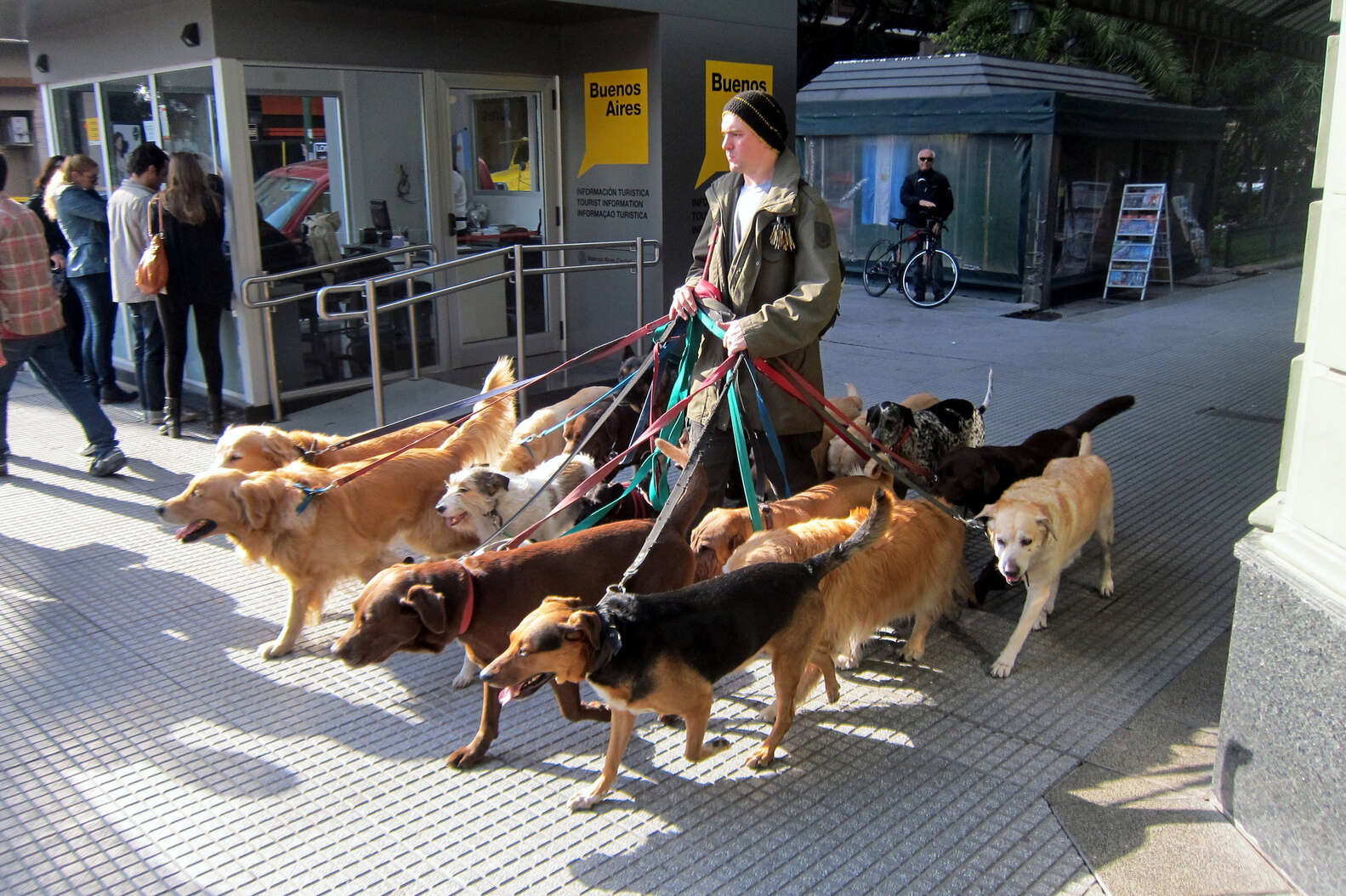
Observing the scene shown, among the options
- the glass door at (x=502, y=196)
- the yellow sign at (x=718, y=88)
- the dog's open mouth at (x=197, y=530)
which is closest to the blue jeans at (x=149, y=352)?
the glass door at (x=502, y=196)

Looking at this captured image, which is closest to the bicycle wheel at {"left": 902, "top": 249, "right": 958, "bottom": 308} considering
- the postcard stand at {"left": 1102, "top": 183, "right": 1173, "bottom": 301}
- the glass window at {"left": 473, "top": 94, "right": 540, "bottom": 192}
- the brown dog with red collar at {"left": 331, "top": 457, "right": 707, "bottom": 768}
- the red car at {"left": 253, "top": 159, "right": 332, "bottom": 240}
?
the postcard stand at {"left": 1102, "top": 183, "right": 1173, "bottom": 301}

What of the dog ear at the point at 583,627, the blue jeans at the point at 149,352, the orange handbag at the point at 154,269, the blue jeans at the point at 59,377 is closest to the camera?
the dog ear at the point at 583,627

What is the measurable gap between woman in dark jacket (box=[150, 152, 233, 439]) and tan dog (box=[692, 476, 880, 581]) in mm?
5052

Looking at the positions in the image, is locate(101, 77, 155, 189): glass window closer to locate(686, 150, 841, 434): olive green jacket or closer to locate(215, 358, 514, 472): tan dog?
locate(215, 358, 514, 472): tan dog

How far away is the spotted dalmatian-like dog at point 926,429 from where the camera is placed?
578 centimetres

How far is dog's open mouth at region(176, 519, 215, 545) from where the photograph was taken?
4.39 m

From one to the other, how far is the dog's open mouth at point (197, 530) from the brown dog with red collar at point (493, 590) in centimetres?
138

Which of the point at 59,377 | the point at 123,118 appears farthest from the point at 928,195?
the point at 59,377

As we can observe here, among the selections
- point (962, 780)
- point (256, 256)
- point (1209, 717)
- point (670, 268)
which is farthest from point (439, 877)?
point (670, 268)

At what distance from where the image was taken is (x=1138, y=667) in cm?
447

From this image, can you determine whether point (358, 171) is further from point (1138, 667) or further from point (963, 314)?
point (963, 314)

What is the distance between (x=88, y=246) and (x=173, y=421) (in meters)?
1.77

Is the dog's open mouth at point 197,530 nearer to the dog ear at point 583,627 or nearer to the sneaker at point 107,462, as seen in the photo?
the dog ear at point 583,627

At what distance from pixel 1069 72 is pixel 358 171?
502 inches
